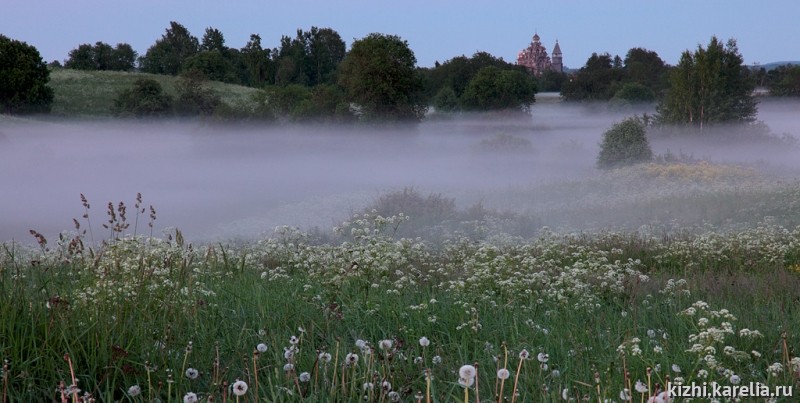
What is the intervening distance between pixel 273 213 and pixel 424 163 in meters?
15.2

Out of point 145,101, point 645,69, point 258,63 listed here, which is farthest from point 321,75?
point 645,69

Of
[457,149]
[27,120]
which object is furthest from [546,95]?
[27,120]

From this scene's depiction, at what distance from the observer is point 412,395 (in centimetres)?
350

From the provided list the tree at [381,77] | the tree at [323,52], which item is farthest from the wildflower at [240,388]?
the tree at [323,52]

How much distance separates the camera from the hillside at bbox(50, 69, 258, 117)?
4928 cm

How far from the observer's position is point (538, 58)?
7156 cm

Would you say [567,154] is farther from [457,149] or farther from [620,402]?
[620,402]

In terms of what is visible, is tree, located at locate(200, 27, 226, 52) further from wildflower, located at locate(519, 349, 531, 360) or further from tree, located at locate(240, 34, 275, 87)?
wildflower, located at locate(519, 349, 531, 360)

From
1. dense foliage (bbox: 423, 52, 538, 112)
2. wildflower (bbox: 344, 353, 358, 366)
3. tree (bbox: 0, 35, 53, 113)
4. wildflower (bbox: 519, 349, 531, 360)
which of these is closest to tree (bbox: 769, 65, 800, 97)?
dense foliage (bbox: 423, 52, 538, 112)

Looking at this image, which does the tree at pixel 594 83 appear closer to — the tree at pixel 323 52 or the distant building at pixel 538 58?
the distant building at pixel 538 58

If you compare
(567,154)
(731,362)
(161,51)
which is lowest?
(567,154)

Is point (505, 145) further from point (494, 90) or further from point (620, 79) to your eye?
point (620, 79)

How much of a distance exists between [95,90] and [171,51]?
31.4 ft

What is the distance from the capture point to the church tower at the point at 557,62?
67.2 meters
